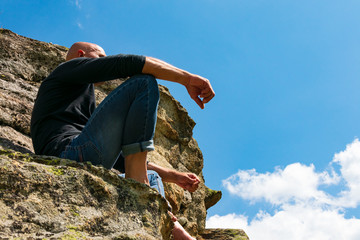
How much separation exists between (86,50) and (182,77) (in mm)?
1450

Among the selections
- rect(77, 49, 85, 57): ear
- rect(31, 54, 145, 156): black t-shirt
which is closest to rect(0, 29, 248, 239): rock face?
rect(31, 54, 145, 156): black t-shirt

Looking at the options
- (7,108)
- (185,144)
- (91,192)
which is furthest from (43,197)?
(185,144)

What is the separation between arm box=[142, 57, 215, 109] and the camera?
337 cm

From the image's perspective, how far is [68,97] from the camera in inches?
155

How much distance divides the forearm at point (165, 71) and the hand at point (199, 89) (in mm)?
49

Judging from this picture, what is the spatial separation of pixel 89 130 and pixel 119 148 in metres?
0.33

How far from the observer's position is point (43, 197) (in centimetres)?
251

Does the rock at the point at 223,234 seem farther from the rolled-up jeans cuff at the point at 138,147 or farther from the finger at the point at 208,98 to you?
the rolled-up jeans cuff at the point at 138,147

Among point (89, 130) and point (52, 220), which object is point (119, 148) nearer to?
point (89, 130)

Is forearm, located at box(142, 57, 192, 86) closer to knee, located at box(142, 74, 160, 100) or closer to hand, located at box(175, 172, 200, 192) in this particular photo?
knee, located at box(142, 74, 160, 100)

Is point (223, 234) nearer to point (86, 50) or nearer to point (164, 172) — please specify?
point (164, 172)

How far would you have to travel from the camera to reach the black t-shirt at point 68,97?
3.41 m

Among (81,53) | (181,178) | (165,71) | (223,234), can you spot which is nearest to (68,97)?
(81,53)

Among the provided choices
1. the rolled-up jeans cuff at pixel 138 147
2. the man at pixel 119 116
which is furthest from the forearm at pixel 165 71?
the rolled-up jeans cuff at pixel 138 147
